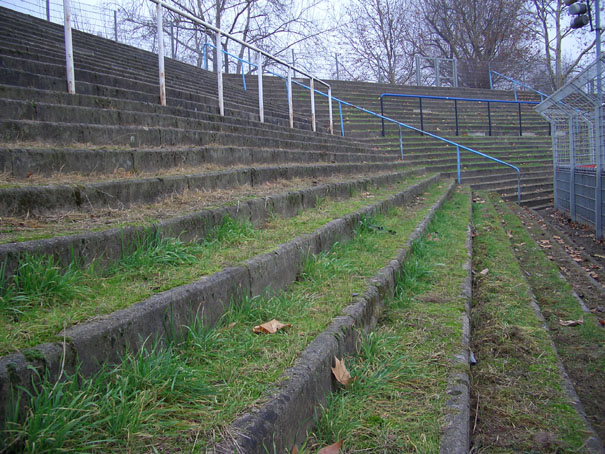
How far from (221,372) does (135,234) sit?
1.05 meters

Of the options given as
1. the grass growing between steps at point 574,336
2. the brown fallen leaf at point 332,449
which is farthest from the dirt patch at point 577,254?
the brown fallen leaf at point 332,449

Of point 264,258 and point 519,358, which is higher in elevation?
point 264,258

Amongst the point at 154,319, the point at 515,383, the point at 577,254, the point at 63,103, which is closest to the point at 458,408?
the point at 515,383

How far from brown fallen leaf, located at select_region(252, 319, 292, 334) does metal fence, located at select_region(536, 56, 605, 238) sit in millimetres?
6977

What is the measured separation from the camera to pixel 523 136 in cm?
1866

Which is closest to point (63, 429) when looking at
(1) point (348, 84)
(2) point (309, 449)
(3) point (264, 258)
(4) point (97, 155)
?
(2) point (309, 449)

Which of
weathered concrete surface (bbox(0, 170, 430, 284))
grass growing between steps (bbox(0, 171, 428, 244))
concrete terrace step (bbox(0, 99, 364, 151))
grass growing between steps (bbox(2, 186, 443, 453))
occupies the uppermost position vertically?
concrete terrace step (bbox(0, 99, 364, 151))

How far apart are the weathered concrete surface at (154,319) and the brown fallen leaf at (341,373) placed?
0.58 m

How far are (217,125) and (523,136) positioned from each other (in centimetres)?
1645

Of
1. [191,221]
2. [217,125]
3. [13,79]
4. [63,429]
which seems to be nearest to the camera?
[63,429]

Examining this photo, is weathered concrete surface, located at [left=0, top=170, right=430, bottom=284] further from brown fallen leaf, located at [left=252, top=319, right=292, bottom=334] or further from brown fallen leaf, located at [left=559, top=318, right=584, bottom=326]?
brown fallen leaf, located at [left=559, top=318, right=584, bottom=326]

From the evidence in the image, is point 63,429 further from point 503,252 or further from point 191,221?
point 503,252

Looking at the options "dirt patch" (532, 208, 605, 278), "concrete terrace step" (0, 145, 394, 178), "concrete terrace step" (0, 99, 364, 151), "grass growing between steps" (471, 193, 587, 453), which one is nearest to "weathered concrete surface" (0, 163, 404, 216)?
"concrete terrace step" (0, 145, 394, 178)

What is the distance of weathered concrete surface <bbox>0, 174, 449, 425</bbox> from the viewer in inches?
50.5
